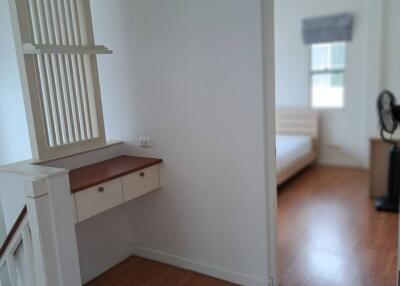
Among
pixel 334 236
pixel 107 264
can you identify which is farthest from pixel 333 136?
pixel 107 264

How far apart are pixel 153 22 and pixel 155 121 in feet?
2.55

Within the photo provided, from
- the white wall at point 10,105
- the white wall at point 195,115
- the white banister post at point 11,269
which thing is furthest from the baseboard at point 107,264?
the white wall at point 10,105

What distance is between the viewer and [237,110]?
256 centimetres

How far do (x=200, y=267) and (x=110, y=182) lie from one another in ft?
3.48

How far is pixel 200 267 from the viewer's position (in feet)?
9.80

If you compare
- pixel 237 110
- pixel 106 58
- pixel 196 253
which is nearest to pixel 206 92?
pixel 237 110

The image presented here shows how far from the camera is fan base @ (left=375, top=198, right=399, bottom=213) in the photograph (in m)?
3.95

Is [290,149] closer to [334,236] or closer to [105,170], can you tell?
[334,236]

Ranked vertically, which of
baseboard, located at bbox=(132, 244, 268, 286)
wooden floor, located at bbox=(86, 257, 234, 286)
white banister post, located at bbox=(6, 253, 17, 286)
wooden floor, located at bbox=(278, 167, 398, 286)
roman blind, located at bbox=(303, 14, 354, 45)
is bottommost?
wooden floor, located at bbox=(86, 257, 234, 286)

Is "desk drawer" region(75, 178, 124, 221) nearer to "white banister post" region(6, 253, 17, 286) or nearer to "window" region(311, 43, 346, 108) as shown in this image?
"white banister post" region(6, 253, 17, 286)

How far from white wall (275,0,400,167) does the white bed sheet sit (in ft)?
1.90

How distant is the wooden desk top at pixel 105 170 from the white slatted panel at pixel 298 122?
362cm

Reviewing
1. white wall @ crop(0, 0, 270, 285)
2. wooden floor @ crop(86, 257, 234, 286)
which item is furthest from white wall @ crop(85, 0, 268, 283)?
wooden floor @ crop(86, 257, 234, 286)

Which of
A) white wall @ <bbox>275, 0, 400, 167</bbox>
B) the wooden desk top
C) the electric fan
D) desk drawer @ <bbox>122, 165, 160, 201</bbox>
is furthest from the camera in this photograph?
white wall @ <bbox>275, 0, 400, 167</bbox>
